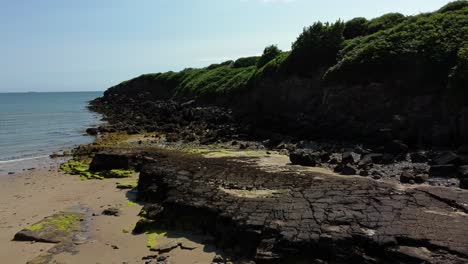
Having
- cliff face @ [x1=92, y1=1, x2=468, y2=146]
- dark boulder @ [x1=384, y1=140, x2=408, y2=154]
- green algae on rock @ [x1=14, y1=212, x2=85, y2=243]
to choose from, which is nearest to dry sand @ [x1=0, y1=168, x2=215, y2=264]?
green algae on rock @ [x1=14, y1=212, x2=85, y2=243]

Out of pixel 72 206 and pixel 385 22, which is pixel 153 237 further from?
pixel 385 22

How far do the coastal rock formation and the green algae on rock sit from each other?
3189 mm

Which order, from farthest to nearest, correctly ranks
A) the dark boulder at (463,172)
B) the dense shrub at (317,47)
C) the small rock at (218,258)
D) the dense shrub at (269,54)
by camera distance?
the dense shrub at (269,54)
the dense shrub at (317,47)
the dark boulder at (463,172)
the small rock at (218,258)

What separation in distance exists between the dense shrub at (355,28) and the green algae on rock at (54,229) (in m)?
34.6

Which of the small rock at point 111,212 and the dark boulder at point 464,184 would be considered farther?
the small rock at point 111,212

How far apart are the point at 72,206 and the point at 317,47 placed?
27.8 m

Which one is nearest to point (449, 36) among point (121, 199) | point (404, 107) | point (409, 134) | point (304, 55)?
point (404, 107)

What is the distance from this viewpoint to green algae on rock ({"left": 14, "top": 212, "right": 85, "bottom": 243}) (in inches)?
584

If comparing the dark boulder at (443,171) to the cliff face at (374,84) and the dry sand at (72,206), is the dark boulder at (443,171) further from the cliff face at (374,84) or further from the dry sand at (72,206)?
the dry sand at (72,206)

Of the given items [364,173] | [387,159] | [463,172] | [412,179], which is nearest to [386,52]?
[387,159]

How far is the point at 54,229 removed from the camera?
1550cm

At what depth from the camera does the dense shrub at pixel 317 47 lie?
127ft

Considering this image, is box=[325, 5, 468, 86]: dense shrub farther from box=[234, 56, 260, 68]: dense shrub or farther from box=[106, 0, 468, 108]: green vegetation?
box=[234, 56, 260, 68]: dense shrub

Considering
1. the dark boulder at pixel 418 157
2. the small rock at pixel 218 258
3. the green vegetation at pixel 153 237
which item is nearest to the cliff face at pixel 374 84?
the dark boulder at pixel 418 157
